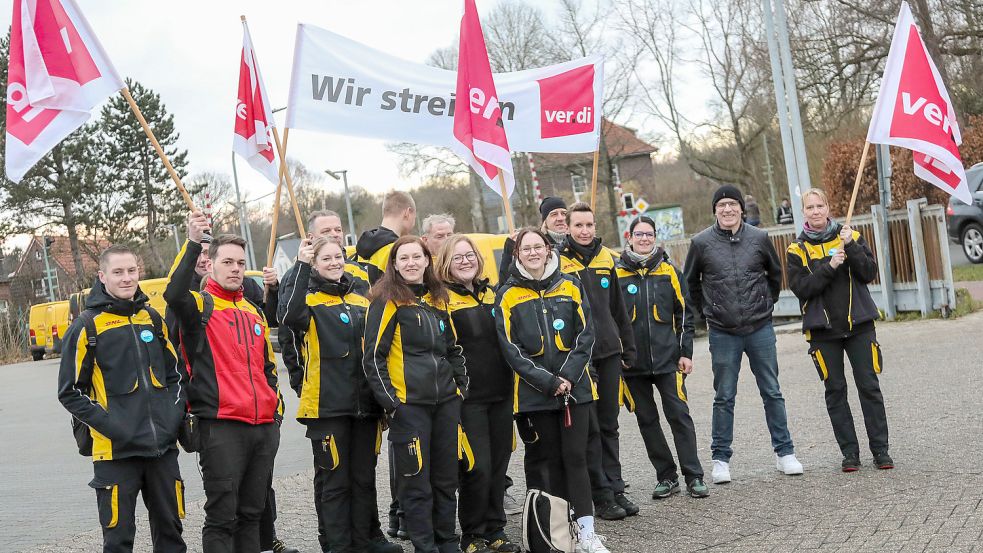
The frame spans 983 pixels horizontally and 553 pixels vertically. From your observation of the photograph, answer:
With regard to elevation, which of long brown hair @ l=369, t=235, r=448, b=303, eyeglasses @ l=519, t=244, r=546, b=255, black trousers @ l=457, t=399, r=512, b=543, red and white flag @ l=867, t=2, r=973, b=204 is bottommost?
black trousers @ l=457, t=399, r=512, b=543

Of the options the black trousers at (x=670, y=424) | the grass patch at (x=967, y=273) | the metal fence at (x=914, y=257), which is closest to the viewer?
the black trousers at (x=670, y=424)

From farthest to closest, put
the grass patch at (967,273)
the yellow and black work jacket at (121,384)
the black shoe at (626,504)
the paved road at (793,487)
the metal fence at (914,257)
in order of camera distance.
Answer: the grass patch at (967,273), the metal fence at (914,257), the black shoe at (626,504), the paved road at (793,487), the yellow and black work jacket at (121,384)

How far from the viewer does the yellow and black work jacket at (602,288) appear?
676 centimetres

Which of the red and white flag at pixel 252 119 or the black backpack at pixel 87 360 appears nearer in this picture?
the black backpack at pixel 87 360

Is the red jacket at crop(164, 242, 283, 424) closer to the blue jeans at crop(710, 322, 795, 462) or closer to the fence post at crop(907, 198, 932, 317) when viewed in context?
the blue jeans at crop(710, 322, 795, 462)

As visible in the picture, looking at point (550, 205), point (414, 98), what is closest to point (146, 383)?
point (550, 205)

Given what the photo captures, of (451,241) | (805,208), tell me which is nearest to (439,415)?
(451,241)

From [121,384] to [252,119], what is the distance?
104 inches

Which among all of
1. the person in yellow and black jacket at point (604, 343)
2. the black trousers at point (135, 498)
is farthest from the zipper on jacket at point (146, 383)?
the person in yellow and black jacket at point (604, 343)

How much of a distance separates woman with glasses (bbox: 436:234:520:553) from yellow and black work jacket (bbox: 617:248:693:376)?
122cm

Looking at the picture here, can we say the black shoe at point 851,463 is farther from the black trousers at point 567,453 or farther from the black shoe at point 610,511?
the black trousers at point 567,453

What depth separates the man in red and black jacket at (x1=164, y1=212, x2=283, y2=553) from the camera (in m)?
5.38

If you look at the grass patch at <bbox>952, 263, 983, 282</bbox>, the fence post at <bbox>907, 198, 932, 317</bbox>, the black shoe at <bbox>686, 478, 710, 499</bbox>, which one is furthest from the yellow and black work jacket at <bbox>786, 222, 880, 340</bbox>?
the grass patch at <bbox>952, 263, 983, 282</bbox>

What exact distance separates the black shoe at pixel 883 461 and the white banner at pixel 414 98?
319cm
